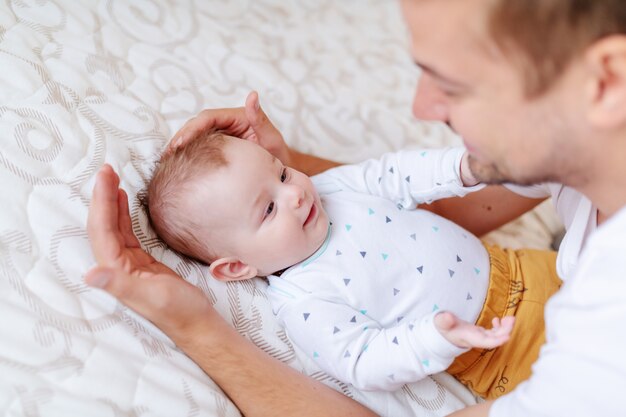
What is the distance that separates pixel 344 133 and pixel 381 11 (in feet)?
2.26

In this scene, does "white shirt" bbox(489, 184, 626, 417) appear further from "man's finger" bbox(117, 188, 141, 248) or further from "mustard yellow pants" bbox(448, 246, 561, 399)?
"man's finger" bbox(117, 188, 141, 248)

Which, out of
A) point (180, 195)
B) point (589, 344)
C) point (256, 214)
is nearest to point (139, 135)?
point (180, 195)

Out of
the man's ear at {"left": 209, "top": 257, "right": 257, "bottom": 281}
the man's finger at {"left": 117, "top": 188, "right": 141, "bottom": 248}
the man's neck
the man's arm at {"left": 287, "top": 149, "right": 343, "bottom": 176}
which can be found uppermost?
the man's neck

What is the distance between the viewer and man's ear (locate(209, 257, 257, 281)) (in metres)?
1.15

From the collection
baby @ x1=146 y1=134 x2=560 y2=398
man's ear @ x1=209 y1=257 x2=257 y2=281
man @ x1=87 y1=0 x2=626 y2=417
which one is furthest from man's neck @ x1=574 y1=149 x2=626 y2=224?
man's ear @ x1=209 y1=257 x2=257 y2=281

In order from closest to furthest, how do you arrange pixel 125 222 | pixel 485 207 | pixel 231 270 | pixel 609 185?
pixel 609 185 → pixel 125 222 → pixel 231 270 → pixel 485 207

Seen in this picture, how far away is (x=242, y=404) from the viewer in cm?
102

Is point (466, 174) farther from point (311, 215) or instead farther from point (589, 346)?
point (589, 346)

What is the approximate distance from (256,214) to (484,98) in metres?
0.52

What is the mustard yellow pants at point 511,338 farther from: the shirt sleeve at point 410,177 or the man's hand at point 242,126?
the man's hand at point 242,126

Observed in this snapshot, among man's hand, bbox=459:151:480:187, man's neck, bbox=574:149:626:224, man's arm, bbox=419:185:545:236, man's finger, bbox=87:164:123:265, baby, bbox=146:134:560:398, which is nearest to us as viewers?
man's neck, bbox=574:149:626:224

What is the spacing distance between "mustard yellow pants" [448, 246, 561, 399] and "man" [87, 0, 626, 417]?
0.63 feet

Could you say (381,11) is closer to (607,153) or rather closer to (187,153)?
(187,153)

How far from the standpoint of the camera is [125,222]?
1069 millimetres
